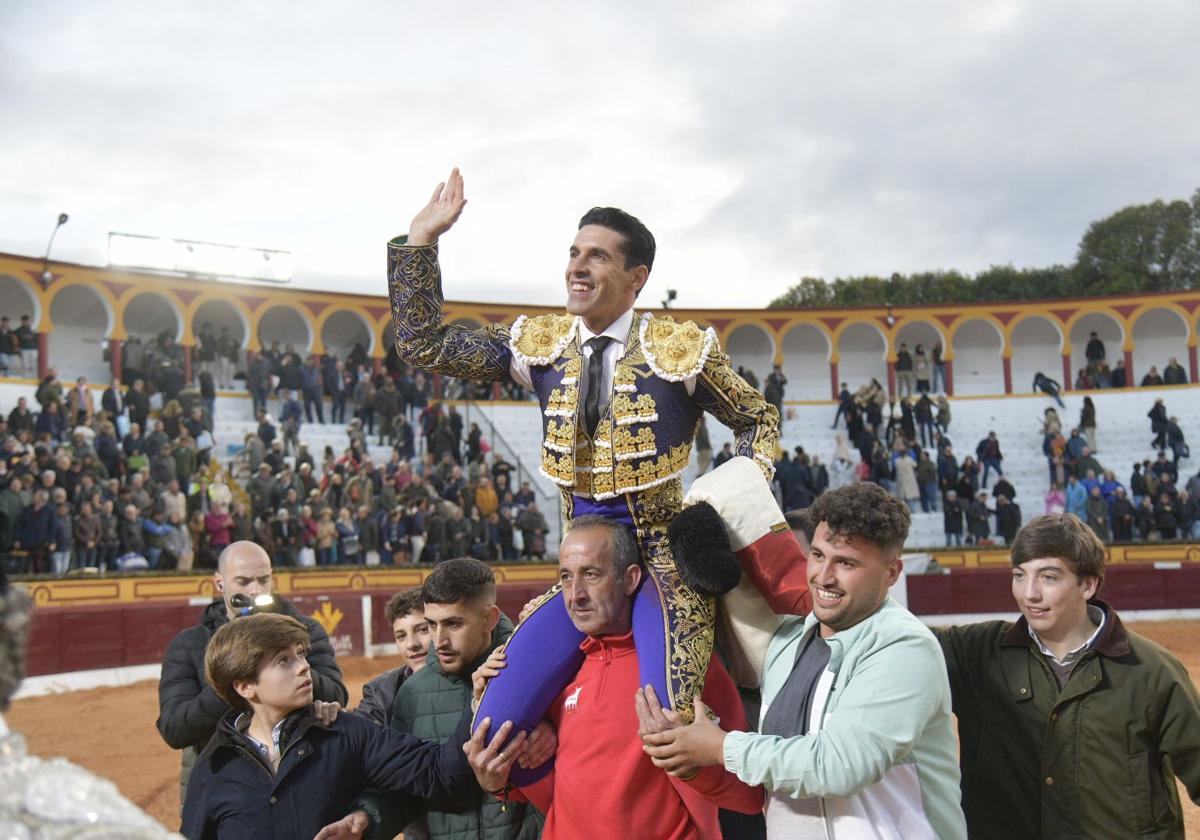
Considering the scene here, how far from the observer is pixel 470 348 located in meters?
3.00

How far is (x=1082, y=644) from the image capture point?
8.92 ft

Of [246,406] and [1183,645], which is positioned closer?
[1183,645]

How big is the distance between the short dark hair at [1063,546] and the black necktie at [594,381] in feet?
3.55

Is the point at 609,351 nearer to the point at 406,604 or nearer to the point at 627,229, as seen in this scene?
the point at 627,229

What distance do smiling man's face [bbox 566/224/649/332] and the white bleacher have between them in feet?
50.6

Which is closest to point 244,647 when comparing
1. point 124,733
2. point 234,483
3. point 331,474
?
point 124,733

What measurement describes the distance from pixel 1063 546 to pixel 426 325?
1.68 m

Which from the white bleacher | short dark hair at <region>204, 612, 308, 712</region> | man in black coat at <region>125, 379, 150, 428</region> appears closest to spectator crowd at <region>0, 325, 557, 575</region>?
man in black coat at <region>125, 379, 150, 428</region>

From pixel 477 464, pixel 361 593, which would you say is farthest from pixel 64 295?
pixel 361 593

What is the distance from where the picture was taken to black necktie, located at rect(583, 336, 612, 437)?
292 cm

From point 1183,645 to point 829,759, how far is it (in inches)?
503

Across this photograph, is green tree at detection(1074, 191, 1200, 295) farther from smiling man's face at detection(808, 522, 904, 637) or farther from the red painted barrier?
smiling man's face at detection(808, 522, 904, 637)

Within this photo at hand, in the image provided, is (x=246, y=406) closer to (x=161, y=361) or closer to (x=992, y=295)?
(x=161, y=361)

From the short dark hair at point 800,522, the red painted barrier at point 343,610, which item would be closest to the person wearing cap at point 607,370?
the short dark hair at point 800,522
